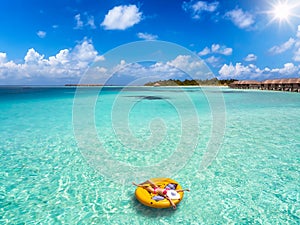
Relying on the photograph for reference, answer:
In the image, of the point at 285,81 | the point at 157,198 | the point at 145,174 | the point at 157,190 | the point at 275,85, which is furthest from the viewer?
the point at 275,85

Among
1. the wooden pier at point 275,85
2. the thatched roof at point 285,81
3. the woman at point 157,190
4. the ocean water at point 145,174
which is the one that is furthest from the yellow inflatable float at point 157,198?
the thatched roof at point 285,81

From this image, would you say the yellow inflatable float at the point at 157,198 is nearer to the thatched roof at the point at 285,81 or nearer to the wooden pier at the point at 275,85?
the wooden pier at the point at 275,85

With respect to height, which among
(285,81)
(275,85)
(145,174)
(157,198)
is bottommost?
(145,174)

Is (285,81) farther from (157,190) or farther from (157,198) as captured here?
(157,198)

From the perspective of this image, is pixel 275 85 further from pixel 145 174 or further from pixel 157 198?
pixel 157 198

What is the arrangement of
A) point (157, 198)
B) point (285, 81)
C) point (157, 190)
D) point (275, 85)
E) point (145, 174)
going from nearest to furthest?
point (157, 198) < point (157, 190) < point (145, 174) < point (285, 81) < point (275, 85)

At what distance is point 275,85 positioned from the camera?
4997 centimetres

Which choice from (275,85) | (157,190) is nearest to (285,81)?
(275,85)

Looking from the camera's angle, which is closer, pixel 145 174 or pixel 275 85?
pixel 145 174

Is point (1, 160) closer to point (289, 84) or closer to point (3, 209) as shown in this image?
point (3, 209)

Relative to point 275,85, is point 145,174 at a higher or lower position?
lower

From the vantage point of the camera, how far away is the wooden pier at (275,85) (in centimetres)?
4359

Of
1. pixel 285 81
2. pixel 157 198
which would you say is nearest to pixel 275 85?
pixel 285 81

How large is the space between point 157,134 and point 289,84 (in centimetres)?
4734
